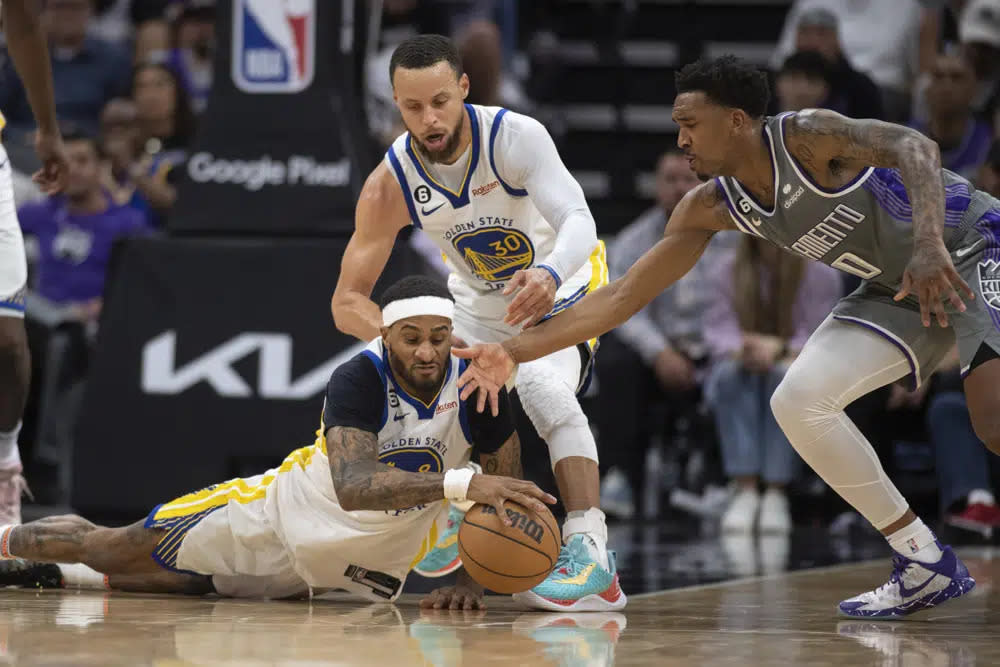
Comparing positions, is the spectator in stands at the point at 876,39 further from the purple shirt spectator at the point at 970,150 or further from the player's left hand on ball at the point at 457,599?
the player's left hand on ball at the point at 457,599

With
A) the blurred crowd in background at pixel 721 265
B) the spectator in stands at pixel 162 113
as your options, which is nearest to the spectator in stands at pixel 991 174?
the blurred crowd in background at pixel 721 265

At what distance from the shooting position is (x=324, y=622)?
4246 millimetres

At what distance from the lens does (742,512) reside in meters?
8.41

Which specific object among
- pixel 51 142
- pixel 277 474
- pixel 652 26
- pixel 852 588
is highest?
pixel 652 26

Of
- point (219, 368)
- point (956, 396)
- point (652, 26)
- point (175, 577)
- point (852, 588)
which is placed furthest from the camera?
point (652, 26)

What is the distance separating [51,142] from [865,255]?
2.90 meters

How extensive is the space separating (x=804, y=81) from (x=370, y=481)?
511 cm

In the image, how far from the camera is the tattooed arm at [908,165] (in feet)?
13.1

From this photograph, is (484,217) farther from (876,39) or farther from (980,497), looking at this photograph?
(876,39)

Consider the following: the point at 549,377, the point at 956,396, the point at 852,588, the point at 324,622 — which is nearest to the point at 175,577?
the point at 324,622

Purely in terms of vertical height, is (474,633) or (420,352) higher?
(420,352)

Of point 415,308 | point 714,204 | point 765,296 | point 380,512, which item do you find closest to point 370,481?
point 380,512

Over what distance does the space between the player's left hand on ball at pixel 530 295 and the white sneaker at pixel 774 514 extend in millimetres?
4210

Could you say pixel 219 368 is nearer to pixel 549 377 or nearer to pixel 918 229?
pixel 549 377
